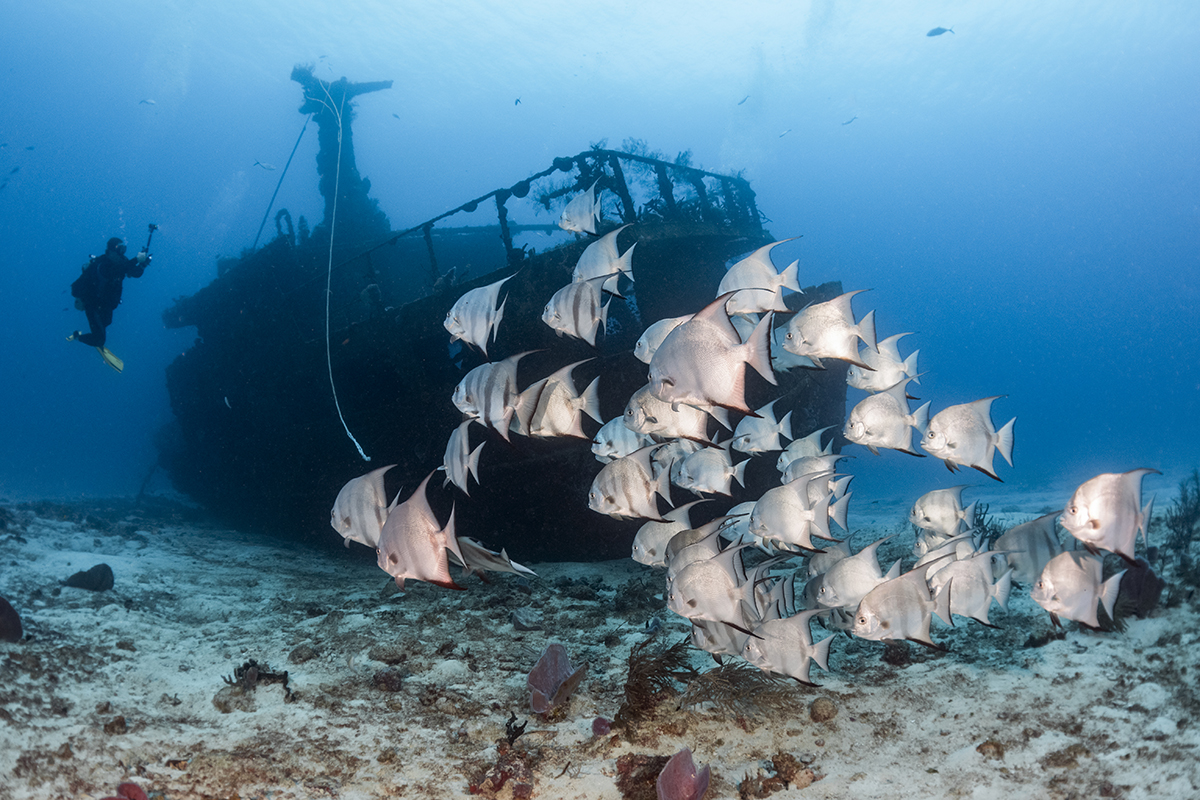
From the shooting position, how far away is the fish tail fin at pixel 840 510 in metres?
4.12

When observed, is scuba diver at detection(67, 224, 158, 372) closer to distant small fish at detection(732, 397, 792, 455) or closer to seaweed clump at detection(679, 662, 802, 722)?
distant small fish at detection(732, 397, 792, 455)

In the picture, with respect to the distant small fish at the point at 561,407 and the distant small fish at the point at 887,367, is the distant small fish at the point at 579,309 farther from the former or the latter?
the distant small fish at the point at 887,367

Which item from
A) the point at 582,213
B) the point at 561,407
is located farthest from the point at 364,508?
the point at 582,213

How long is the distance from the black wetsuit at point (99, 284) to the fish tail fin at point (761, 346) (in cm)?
1354

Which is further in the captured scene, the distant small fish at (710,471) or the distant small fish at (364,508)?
the distant small fish at (710,471)

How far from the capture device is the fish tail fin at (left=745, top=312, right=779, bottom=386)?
8.09ft

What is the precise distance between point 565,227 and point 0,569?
8.09m

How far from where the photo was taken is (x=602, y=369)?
26.5ft

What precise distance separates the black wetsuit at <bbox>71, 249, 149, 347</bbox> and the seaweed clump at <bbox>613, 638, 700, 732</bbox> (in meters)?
12.9

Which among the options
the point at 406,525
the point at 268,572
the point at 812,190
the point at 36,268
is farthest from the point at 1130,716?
the point at 36,268

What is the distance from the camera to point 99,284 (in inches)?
455

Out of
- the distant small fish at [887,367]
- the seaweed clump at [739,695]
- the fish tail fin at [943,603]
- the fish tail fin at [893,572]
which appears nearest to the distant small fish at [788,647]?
the fish tail fin at [893,572]

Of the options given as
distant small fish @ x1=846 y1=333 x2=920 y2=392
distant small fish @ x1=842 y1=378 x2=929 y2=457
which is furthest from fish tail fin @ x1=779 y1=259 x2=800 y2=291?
distant small fish @ x1=842 y1=378 x2=929 y2=457

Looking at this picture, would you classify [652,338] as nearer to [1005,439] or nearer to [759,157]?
[1005,439]
